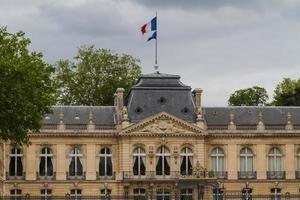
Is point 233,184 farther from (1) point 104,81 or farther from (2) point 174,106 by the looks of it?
(1) point 104,81

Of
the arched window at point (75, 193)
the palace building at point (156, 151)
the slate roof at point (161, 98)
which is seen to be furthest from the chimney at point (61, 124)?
the slate roof at point (161, 98)

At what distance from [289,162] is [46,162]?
63.9 feet

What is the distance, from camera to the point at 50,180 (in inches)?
3359

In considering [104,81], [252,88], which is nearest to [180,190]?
[104,81]

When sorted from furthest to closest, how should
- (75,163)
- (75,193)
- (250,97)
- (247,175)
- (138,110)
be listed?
(250,97) → (247,175) → (138,110) → (75,163) → (75,193)

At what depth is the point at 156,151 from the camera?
282 feet

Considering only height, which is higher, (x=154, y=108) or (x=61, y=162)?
(x=154, y=108)

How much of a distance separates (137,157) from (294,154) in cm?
1283

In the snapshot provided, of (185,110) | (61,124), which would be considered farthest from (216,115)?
(61,124)

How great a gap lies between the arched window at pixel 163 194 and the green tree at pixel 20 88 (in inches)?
739

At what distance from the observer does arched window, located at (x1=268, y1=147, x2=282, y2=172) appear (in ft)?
288

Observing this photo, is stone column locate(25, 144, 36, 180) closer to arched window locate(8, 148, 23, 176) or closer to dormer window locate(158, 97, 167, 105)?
arched window locate(8, 148, 23, 176)

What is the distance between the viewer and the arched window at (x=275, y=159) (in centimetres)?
8769

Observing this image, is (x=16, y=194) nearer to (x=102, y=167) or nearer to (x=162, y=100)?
(x=102, y=167)
